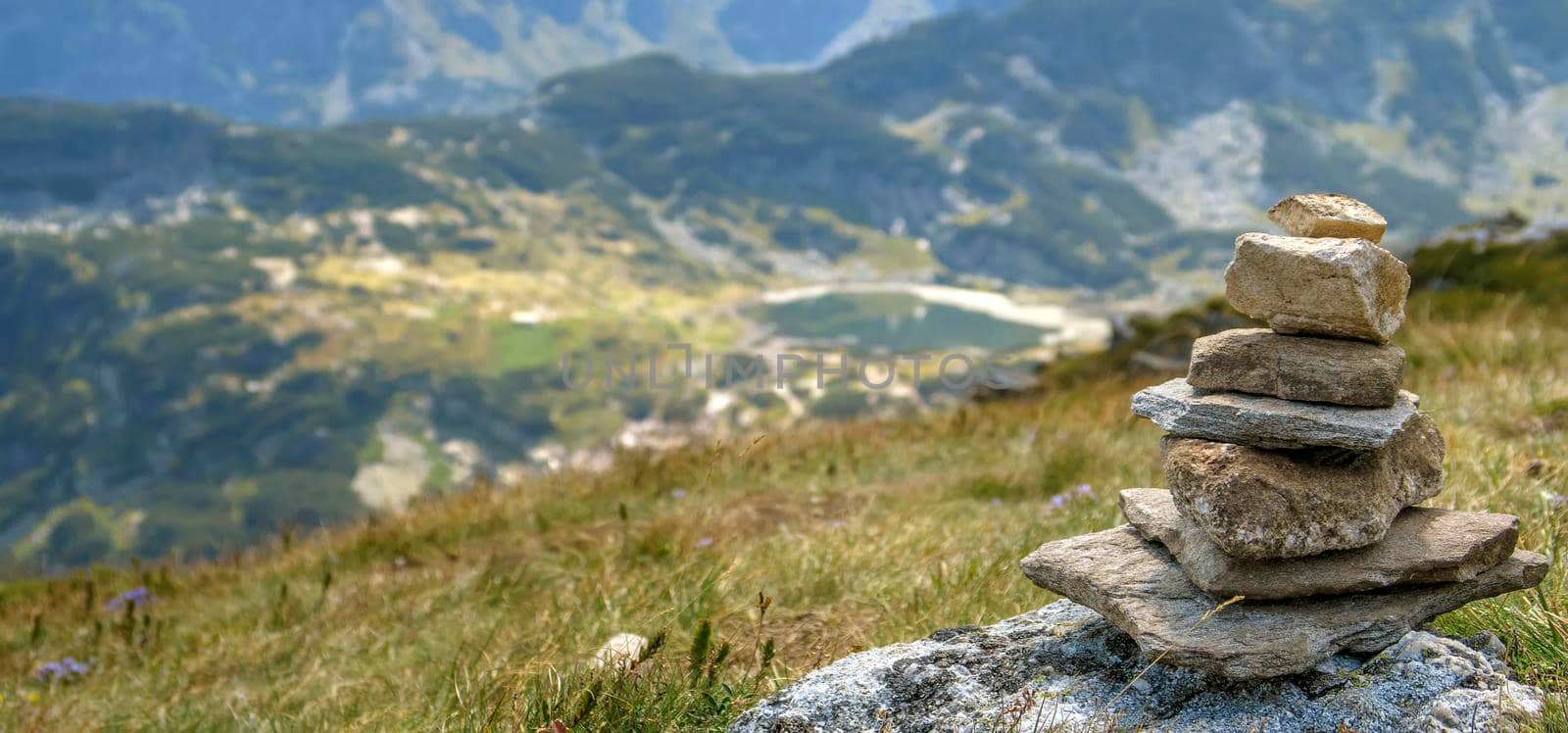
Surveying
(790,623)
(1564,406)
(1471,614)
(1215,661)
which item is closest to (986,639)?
(1215,661)

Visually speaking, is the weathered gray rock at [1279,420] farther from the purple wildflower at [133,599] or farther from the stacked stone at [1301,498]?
the purple wildflower at [133,599]

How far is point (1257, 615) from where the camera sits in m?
3.76

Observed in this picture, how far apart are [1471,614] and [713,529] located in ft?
18.6

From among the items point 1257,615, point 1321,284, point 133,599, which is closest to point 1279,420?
point 1321,284

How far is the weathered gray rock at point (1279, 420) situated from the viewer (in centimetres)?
370

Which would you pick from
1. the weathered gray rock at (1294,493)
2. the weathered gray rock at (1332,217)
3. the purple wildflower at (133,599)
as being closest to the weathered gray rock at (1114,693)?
the weathered gray rock at (1294,493)

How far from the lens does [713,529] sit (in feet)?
27.5

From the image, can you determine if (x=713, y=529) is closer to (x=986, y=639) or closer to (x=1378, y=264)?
(x=986, y=639)

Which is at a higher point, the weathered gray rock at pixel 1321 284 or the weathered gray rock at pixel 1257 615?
the weathered gray rock at pixel 1321 284

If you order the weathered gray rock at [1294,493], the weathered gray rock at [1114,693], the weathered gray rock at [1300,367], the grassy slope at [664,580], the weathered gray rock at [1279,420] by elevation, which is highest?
the weathered gray rock at [1300,367]

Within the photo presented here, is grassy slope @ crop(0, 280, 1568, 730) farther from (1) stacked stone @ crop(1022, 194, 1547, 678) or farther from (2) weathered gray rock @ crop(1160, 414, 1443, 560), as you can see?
(2) weathered gray rock @ crop(1160, 414, 1443, 560)

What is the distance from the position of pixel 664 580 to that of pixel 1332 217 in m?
4.59

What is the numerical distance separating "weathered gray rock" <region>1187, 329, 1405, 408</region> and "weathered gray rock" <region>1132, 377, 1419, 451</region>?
0.17 feet

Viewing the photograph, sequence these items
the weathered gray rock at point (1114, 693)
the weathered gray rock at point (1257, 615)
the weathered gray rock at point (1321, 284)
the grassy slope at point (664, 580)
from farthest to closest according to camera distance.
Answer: the grassy slope at point (664, 580), the weathered gray rock at point (1321, 284), the weathered gray rock at point (1257, 615), the weathered gray rock at point (1114, 693)
